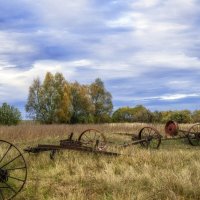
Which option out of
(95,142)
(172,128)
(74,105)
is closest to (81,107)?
(74,105)

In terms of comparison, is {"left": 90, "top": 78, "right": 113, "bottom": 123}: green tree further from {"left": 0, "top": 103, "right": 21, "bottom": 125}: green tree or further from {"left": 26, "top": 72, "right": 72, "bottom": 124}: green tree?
{"left": 0, "top": 103, "right": 21, "bottom": 125}: green tree

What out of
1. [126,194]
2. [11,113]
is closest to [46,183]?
[126,194]

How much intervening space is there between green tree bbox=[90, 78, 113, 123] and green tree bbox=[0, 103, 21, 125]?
18.1 metres

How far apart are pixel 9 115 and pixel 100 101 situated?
21.0m

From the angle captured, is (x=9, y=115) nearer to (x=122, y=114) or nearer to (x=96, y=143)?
(x=122, y=114)

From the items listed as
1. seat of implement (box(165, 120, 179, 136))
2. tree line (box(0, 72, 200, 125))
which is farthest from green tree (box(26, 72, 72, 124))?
seat of implement (box(165, 120, 179, 136))

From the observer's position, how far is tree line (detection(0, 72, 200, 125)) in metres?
51.4

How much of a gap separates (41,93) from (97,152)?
3999 cm

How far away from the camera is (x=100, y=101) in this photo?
58.4 m

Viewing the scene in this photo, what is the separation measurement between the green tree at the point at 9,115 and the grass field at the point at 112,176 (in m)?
25.7

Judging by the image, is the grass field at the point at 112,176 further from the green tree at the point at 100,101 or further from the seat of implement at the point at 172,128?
the green tree at the point at 100,101

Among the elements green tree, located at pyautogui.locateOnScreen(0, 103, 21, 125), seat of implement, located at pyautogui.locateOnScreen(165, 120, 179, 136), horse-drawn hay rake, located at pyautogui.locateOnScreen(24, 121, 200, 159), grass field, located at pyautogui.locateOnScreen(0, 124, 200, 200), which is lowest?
grass field, located at pyautogui.locateOnScreen(0, 124, 200, 200)

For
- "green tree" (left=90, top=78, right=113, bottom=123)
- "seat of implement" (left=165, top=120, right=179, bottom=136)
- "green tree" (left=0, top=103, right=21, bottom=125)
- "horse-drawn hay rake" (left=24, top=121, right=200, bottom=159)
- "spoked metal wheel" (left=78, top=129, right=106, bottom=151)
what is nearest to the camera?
"horse-drawn hay rake" (left=24, top=121, right=200, bottom=159)

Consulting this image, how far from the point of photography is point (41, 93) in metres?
52.3
